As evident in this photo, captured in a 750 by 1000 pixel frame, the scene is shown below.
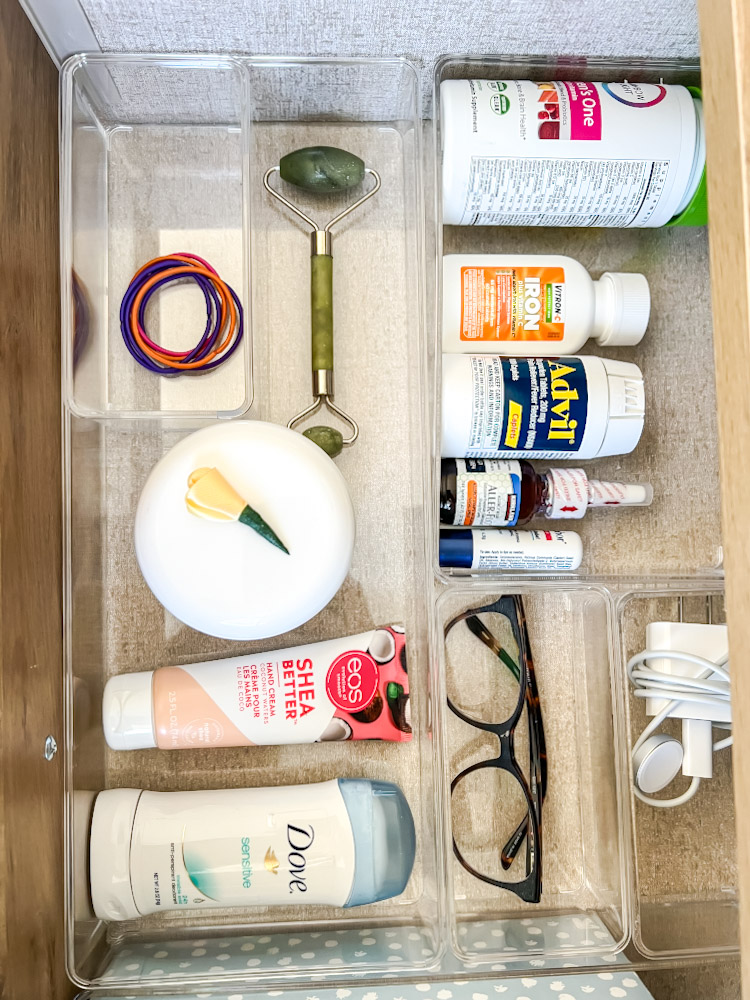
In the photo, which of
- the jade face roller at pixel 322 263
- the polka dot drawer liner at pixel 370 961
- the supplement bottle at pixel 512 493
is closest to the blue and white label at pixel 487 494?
the supplement bottle at pixel 512 493

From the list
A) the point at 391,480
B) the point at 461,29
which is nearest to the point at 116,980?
the point at 391,480

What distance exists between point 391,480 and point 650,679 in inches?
10.1

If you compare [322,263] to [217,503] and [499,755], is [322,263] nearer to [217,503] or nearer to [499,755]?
[217,503]

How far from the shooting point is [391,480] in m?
0.66

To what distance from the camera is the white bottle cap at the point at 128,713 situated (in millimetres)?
604

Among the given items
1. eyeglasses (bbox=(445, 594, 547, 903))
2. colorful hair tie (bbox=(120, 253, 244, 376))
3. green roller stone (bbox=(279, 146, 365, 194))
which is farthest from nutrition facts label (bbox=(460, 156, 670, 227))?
eyeglasses (bbox=(445, 594, 547, 903))

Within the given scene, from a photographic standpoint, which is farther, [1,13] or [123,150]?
[123,150]

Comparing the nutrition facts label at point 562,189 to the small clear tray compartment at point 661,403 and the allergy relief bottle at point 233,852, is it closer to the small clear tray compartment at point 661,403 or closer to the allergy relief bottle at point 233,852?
the small clear tray compartment at point 661,403

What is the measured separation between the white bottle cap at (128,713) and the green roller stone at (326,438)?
224 mm

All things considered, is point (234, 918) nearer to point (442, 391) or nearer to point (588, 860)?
point (588, 860)

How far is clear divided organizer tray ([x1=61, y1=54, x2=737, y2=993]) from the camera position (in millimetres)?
599

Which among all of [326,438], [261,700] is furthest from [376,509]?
[261,700]

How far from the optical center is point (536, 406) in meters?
0.61

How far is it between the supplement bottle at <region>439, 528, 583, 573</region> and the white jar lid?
3.6 inches
